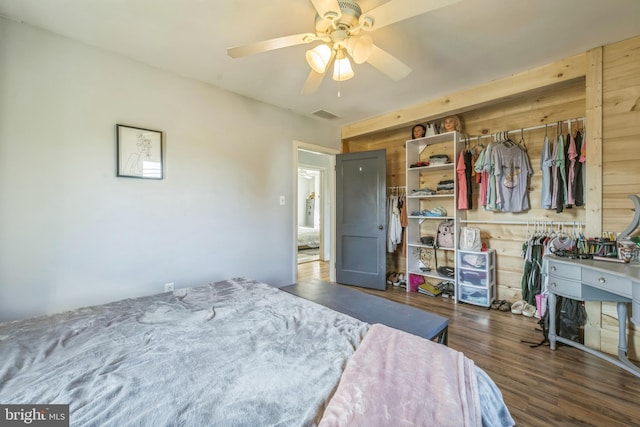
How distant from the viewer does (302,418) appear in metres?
0.75

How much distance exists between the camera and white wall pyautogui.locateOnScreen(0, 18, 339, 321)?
1.84 metres

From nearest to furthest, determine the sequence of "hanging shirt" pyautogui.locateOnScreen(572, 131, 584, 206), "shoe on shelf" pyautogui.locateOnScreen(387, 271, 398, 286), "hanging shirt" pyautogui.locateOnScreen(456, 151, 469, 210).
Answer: "hanging shirt" pyautogui.locateOnScreen(572, 131, 584, 206) < "hanging shirt" pyautogui.locateOnScreen(456, 151, 469, 210) < "shoe on shelf" pyautogui.locateOnScreen(387, 271, 398, 286)

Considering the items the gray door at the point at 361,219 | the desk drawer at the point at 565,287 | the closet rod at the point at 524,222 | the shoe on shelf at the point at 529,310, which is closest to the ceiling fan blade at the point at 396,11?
the desk drawer at the point at 565,287

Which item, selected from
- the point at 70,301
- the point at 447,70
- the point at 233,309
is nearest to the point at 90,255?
the point at 70,301

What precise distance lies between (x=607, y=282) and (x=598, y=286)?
0.07 metres

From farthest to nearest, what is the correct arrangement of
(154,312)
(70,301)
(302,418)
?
(70,301) → (154,312) → (302,418)

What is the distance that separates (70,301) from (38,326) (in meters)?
0.84

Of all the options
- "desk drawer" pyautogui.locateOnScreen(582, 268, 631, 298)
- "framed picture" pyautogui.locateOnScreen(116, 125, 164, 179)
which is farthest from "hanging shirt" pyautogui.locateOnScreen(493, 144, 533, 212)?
"framed picture" pyautogui.locateOnScreen(116, 125, 164, 179)

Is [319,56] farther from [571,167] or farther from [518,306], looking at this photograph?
[518,306]

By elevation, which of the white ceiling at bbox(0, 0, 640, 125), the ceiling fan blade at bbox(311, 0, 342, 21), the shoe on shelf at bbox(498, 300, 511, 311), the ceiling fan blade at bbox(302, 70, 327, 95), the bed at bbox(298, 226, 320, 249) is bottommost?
the shoe on shelf at bbox(498, 300, 511, 311)

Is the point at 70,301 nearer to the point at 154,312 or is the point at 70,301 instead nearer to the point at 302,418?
the point at 154,312

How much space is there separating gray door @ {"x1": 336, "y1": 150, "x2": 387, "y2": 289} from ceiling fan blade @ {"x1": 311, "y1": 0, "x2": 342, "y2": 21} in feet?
8.10

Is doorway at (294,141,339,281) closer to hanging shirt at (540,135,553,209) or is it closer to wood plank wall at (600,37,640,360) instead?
hanging shirt at (540,135,553,209)

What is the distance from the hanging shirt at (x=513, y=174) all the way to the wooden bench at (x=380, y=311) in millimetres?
1940
